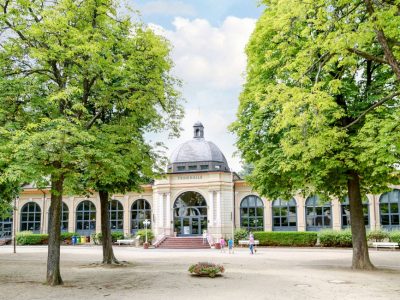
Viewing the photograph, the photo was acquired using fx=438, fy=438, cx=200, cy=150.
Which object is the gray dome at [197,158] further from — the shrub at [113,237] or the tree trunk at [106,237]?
the tree trunk at [106,237]

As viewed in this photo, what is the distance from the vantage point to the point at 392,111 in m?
15.4

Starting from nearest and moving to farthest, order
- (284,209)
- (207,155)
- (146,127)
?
(146,127) → (284,209) → (207,155)

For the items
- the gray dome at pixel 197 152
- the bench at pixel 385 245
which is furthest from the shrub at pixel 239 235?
the bench at pixel 385 245

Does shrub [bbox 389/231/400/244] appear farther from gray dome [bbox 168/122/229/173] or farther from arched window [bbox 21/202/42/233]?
arched window [bbox 21/202/42/233]

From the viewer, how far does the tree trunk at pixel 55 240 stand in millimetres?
14125

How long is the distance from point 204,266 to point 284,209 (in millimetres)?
26394

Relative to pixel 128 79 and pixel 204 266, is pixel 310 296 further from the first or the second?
pixel 128 79

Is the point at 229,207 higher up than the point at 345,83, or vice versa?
the point at 345,83

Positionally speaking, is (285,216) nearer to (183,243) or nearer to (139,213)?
(183,243)

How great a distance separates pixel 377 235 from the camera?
33375mm

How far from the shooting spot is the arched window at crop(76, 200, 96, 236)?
4666 centimetres

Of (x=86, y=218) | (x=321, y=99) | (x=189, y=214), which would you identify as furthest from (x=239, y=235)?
(x=321, y=99)

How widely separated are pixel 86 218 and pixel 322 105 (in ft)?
129

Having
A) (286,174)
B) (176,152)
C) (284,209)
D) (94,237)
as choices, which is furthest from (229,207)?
(286,174)
